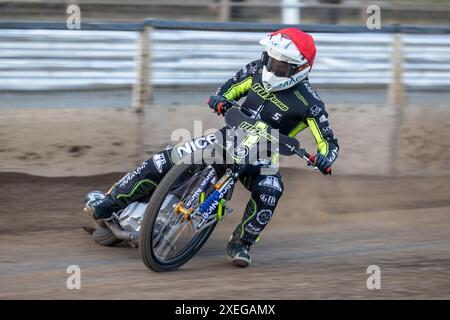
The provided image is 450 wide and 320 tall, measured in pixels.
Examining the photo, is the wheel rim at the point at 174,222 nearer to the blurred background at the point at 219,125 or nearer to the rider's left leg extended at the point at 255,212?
the blurred background at the point at 219,125

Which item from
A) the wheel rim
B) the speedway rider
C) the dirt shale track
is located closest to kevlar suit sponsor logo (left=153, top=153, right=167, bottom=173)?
the speedway rider

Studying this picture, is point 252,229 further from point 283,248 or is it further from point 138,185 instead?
point 138,185

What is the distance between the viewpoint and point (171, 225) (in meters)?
6.45

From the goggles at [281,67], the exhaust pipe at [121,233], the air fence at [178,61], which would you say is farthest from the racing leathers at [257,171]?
the air fence at [178,61]

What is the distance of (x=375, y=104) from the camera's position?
33.2 ft

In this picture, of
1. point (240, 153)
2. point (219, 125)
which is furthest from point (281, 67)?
point (219, 125)

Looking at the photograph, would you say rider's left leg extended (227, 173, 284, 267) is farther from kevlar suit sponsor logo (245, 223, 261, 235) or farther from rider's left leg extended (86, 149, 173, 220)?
rider's left leg extended (86, 149, 173, 220)

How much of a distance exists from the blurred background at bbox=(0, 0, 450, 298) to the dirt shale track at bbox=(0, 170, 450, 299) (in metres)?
0.02

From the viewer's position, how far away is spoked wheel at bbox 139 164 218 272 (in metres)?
6.07

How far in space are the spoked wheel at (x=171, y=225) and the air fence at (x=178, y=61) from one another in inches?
111

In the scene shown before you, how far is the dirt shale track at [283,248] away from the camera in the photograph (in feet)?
19.8

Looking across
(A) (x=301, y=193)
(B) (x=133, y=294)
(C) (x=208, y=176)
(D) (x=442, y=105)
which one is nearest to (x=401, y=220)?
(A) (x=301, y=193)

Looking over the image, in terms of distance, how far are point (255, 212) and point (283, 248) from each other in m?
0.99

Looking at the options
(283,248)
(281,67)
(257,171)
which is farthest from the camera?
(283,248)
